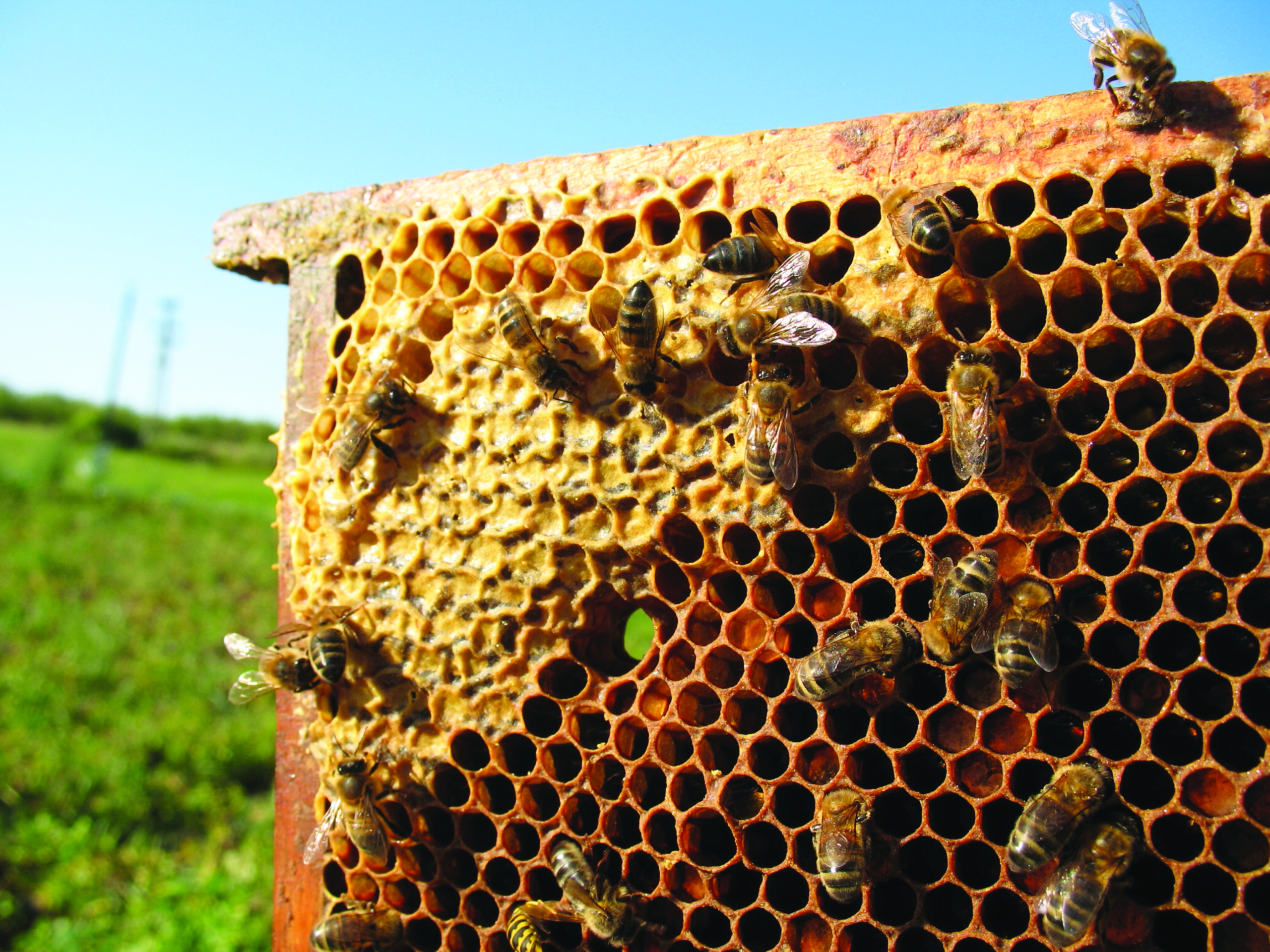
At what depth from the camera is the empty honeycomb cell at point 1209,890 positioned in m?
1.94

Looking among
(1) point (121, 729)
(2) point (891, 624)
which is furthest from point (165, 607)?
(2) point (891, 624)

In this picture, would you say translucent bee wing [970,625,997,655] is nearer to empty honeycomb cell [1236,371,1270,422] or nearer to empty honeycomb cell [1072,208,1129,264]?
empty honeycomb cell [1236,371,1270,422]

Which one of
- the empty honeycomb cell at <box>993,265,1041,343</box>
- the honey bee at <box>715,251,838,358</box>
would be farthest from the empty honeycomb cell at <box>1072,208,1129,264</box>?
the honey bee at <box>715,251,838,358</box>

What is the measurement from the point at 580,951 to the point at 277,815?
111cm

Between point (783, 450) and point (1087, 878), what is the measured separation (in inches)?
44.8

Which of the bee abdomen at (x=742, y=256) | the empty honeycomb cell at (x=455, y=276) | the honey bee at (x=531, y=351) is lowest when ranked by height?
the honey bee at (x=531, y=351)

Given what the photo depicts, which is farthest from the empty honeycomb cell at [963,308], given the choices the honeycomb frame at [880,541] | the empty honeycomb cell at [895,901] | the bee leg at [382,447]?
the bee leg at [382,447]

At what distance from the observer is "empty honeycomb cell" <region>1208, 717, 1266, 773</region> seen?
193 centimetres

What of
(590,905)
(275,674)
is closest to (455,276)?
(275,674)

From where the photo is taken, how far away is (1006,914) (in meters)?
2.14

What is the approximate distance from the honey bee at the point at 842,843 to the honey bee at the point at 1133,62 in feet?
5.82

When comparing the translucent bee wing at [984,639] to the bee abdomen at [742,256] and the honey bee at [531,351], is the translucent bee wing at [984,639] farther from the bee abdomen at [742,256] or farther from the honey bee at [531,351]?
the honey bee at [531,351]

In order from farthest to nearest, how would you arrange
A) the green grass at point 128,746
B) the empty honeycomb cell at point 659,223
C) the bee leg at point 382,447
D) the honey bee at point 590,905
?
the green grass at point 128,746, the bee leg at point 382,447, the empty honeycomb cell at point 659,223, the honey bee at point 590,905

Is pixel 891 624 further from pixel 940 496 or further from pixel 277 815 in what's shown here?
pixel 277 815
